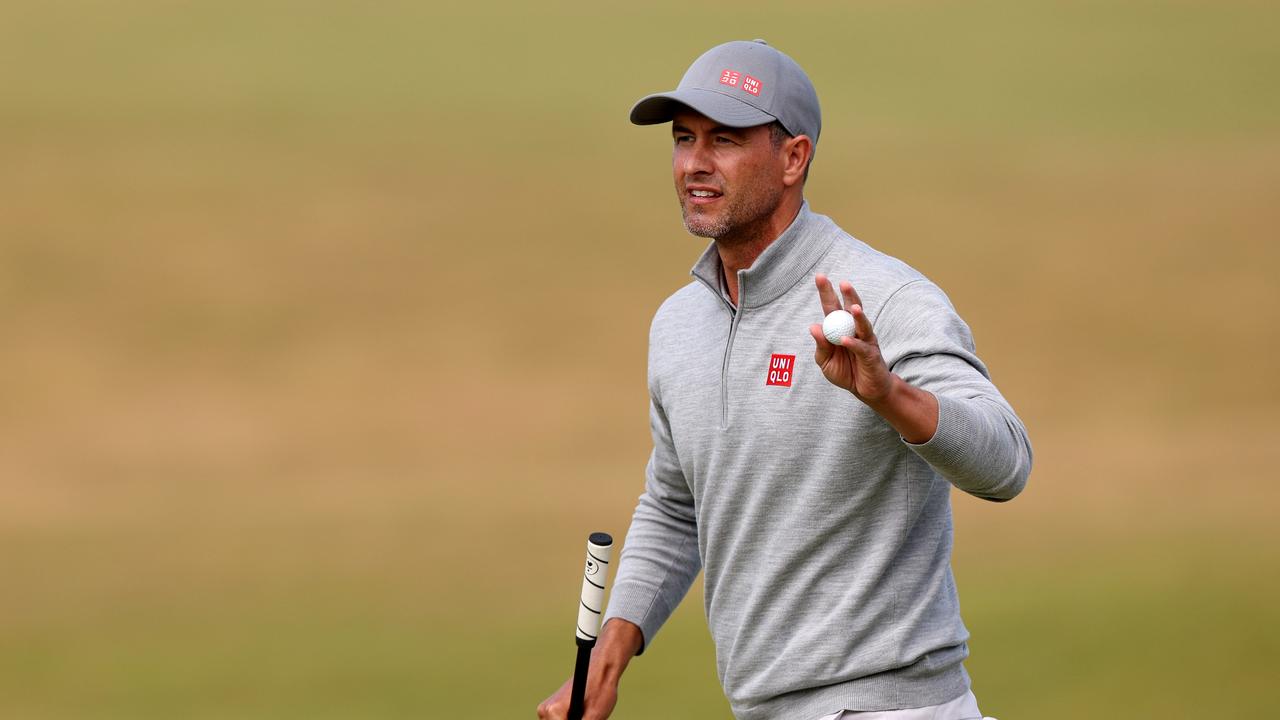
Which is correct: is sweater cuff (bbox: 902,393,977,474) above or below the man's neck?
below

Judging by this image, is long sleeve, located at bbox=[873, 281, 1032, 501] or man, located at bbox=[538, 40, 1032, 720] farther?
man, located at bbox=[538, 40, 1032, 720]

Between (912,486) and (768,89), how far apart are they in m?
0.68

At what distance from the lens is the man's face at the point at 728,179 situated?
112 inches

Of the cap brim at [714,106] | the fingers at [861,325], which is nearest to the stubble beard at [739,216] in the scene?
the cap brim at [714,106]

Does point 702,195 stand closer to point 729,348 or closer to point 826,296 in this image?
point 729,348

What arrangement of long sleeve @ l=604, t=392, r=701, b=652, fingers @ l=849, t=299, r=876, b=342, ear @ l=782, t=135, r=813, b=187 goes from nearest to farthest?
fingers @ l=849, t=299, r=876, b=342 → ear @ l=782, t=135, r=813, b=187 → long sleeve @ l=604, t=392, r=701, b=652

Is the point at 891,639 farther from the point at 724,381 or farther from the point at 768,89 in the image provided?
the point at 768,89

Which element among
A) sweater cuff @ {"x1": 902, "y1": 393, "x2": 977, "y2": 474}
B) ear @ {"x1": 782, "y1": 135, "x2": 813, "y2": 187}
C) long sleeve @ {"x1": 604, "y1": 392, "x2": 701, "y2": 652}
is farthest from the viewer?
long sleeve @ {"x1": 604, "y1": 392, "x2": 701, "y2": 652}

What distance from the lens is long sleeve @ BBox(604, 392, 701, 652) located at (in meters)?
3.12

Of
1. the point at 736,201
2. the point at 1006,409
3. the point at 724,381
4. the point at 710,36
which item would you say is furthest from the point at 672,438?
the point at 710,36

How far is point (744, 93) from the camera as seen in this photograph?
2.88 meters

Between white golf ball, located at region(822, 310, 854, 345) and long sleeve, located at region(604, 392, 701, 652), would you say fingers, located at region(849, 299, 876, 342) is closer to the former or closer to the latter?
white golf ball, located at region(822, 310, 854, 345)

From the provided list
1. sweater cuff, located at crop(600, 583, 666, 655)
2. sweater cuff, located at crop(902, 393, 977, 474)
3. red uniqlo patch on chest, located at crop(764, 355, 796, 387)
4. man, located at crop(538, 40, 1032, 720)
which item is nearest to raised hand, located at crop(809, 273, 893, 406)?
sweater cuff, located at crop(902, 393, 977, 474)

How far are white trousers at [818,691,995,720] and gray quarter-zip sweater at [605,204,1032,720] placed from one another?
13 mm
